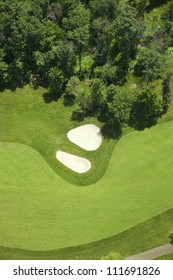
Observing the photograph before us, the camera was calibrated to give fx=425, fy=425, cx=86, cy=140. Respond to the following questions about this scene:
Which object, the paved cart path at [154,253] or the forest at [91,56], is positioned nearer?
the paved cart path at [154,253]

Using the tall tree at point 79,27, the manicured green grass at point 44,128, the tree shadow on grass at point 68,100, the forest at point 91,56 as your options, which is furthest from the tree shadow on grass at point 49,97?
the tall tree at point 79,27

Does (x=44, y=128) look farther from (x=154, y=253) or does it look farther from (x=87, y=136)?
(x=154, y=253)

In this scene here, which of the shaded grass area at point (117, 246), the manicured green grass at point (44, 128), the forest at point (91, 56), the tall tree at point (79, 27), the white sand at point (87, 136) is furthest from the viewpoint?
the tall tree at point (79, 27)

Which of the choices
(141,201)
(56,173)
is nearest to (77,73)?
(56,173)

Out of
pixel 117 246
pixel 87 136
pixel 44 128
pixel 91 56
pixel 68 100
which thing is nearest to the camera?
pixel 117 246

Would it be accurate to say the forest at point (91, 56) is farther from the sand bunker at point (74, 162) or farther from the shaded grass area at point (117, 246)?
the shaded grass area at point (117, 246)

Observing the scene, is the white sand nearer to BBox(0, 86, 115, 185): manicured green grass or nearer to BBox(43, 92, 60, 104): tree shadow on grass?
BBox(0, 86, 115, 185): manicured green grass

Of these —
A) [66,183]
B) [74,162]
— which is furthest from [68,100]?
[66,183]

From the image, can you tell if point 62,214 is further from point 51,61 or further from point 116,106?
point 51,61
